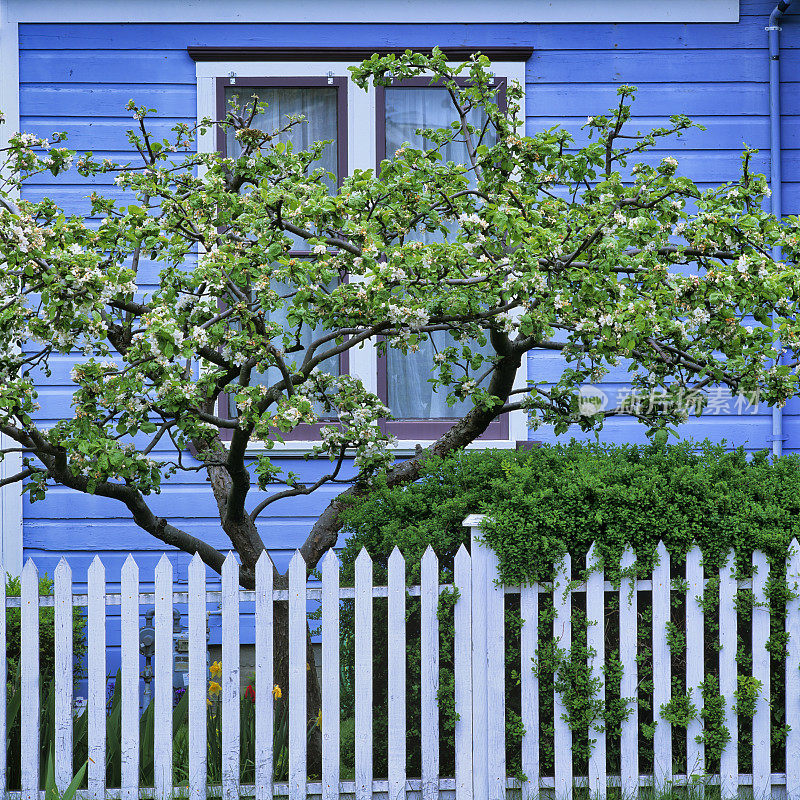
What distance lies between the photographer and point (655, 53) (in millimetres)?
5395

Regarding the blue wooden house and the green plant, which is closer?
the green plant

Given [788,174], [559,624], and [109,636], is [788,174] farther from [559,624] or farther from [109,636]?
[109,636]

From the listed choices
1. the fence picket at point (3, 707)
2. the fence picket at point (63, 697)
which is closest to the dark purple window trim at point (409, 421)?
the fence picket at point (63, 697)

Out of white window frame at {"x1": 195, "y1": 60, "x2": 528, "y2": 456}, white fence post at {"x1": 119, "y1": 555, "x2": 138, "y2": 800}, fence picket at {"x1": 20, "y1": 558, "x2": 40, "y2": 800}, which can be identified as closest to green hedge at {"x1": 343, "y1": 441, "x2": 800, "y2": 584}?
white fence post at {"x1": 119, "y1": 555, "x2": 138, "y2": 800}

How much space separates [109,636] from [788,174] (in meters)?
5.12

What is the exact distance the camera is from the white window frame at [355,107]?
529 centimetres

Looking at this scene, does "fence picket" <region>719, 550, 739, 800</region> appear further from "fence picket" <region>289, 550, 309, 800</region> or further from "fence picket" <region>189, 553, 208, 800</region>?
"fence picket" <region>189, 553, 208, 800</region>

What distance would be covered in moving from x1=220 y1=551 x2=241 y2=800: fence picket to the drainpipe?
358 cm

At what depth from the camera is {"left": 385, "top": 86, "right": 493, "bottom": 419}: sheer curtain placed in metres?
5.46

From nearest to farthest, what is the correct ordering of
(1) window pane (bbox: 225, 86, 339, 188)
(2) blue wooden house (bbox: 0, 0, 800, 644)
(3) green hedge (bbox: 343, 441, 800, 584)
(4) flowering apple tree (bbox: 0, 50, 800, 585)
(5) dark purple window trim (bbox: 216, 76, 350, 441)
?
(4) flowering apple tree (bbox: 0, 50, 800, 585)
(3) green hedge (bbox: 343, 441, 800, 584)
(2) blue wooden house (bbox: 0, 0, 800, 644)
(5) dark purple window trim (bbox: 216, 76, 350, 441)
(1) window pane (bbox: 225, 86, 339, 188)

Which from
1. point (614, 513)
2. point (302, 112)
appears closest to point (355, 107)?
point (302, 112)

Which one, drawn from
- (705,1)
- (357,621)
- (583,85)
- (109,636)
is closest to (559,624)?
(357,621)

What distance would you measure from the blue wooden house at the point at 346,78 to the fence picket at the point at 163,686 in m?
1.89

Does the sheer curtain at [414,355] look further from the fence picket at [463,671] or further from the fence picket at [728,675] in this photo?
the fence picket at [728,675]
